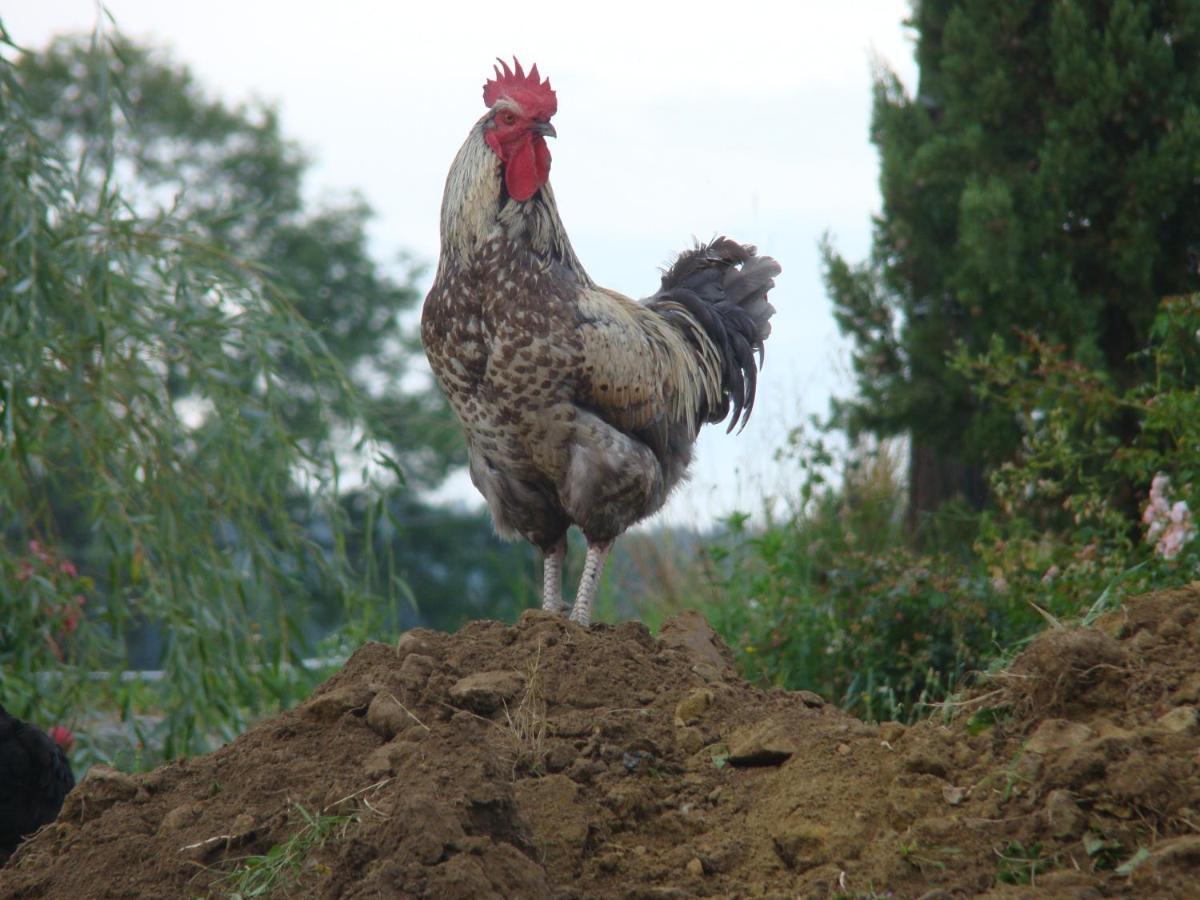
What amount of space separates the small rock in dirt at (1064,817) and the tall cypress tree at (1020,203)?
5.19 meters

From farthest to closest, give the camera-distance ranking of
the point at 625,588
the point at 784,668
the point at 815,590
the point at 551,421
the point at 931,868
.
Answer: the point at 625,588 < the point at 815,590 < the point at 784,668 < the point at 551,421 < the point at 931,868

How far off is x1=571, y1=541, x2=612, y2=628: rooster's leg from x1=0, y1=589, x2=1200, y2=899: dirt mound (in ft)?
3.24

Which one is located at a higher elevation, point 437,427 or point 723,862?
point 437,427

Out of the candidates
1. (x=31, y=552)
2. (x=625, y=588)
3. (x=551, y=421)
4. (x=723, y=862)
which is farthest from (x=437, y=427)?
(x=723, y=862)

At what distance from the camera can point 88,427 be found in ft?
18.0

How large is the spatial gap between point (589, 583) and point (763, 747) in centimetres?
170

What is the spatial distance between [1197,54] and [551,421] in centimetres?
522

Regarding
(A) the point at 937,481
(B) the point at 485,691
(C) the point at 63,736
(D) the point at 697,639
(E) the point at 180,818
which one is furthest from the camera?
(A) the point at 937,481

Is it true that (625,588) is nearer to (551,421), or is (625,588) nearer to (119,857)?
(551,421)

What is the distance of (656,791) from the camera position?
3.21 meters

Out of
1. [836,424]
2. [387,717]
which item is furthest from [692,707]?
[836,424]

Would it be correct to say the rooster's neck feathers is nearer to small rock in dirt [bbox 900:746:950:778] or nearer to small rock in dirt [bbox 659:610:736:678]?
small rock in dirt [bbox 659:610:736:678]

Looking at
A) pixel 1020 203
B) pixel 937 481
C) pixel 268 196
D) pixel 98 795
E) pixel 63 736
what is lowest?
pixel 98 795

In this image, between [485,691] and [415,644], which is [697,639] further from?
[485,691]
